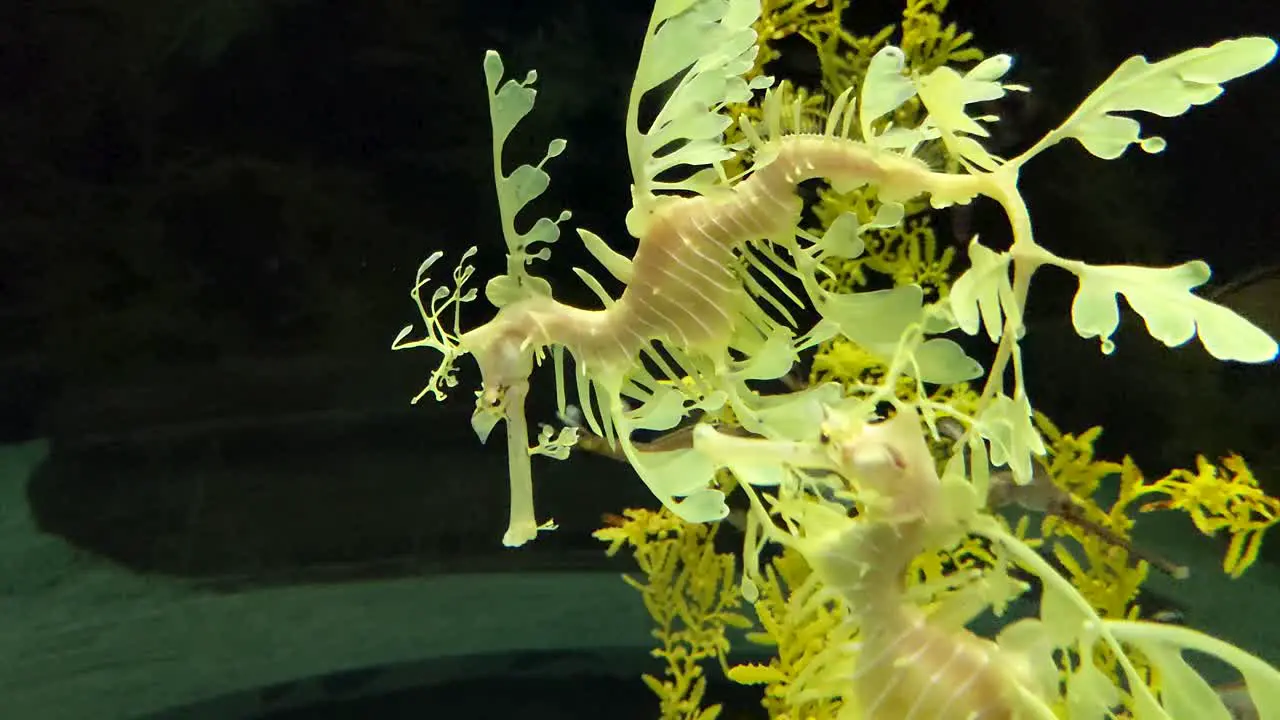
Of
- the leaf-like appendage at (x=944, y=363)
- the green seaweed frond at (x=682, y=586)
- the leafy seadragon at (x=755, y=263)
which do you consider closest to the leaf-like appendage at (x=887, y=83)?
the leafy seadragon at (x=755, y=263)

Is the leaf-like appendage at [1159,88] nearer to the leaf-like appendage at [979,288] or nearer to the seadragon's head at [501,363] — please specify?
the leaf-like appendage at [979,288]

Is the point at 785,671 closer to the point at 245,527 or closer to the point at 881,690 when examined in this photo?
the point at 881,690

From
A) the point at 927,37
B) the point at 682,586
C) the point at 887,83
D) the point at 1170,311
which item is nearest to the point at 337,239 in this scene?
the point at 682,586

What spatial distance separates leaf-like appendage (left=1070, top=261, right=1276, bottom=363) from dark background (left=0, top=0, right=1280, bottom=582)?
1.48 ft

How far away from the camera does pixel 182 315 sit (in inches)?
41.3

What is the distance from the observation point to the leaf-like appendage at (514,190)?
Result: 0.49 metres

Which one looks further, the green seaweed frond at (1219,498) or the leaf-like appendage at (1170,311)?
the green seaweed frond at (1219,498)

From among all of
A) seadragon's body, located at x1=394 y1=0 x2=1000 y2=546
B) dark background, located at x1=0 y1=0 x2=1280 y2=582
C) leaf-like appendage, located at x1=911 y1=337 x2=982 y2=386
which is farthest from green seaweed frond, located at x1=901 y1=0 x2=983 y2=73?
leaf-like appendage, located at x1=911 y1=337 x2=982 y2=386

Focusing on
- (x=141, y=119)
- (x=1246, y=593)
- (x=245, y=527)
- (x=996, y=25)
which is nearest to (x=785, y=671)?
(x=1246, y=593)

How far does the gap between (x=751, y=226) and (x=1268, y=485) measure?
60 cm

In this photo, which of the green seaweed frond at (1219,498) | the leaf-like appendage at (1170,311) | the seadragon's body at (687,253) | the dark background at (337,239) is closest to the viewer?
the leaf-like appendage at (1170,311)

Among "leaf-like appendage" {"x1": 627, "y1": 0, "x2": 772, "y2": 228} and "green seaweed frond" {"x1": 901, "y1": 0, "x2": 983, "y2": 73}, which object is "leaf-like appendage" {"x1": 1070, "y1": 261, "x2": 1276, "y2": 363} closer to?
"leaf-like appendage" {"x1": 627, "y1": 0, "x2": 772, "y2": 228}

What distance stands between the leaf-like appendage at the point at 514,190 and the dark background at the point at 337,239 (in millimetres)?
A: 419

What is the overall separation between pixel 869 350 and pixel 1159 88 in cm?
16
